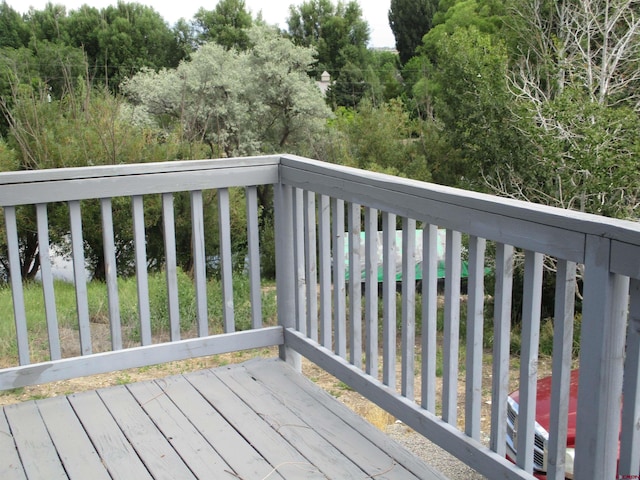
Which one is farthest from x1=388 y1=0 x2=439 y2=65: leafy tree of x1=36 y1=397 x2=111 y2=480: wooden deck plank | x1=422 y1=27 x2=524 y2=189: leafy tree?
x1=36 y1=397 x2=111 y2=480: wooden deck plank

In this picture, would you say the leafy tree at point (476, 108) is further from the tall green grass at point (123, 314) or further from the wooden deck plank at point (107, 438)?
the wooden deck plank at point (107, 438)

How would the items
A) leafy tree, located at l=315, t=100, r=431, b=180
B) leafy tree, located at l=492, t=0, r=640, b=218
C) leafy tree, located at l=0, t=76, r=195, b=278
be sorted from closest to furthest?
leafy tree, located at l=0, t=76, r=195, b=278
leafy tree, located at l=492, t=0, r=640, b=218
leafy tree, located at l=315, t=100, r=431, b=180

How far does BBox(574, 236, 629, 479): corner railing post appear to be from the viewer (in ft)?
4.82

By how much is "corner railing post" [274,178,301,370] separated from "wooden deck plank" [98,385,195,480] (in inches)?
26.1

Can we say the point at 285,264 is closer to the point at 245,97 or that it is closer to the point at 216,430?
the point at 216,430

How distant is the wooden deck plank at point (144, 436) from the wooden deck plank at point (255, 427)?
230 mm

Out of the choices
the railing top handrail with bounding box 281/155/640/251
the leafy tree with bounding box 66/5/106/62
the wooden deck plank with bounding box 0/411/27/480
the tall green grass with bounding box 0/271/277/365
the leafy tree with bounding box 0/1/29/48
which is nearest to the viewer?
the railing top handrail with bounding box 281/155/640/251

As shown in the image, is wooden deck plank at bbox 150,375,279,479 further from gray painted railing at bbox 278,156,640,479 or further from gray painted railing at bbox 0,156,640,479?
gray painted railing at bbox 278,156,640,479

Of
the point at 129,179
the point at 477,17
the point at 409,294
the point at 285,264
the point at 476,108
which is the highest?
the point at 477,17

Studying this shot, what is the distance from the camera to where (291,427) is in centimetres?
236

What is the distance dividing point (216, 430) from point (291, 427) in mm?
237

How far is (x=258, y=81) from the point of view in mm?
24219

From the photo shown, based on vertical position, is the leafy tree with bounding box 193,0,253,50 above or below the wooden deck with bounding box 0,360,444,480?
above

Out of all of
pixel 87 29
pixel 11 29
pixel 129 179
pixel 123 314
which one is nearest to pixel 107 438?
pixel 129 179
